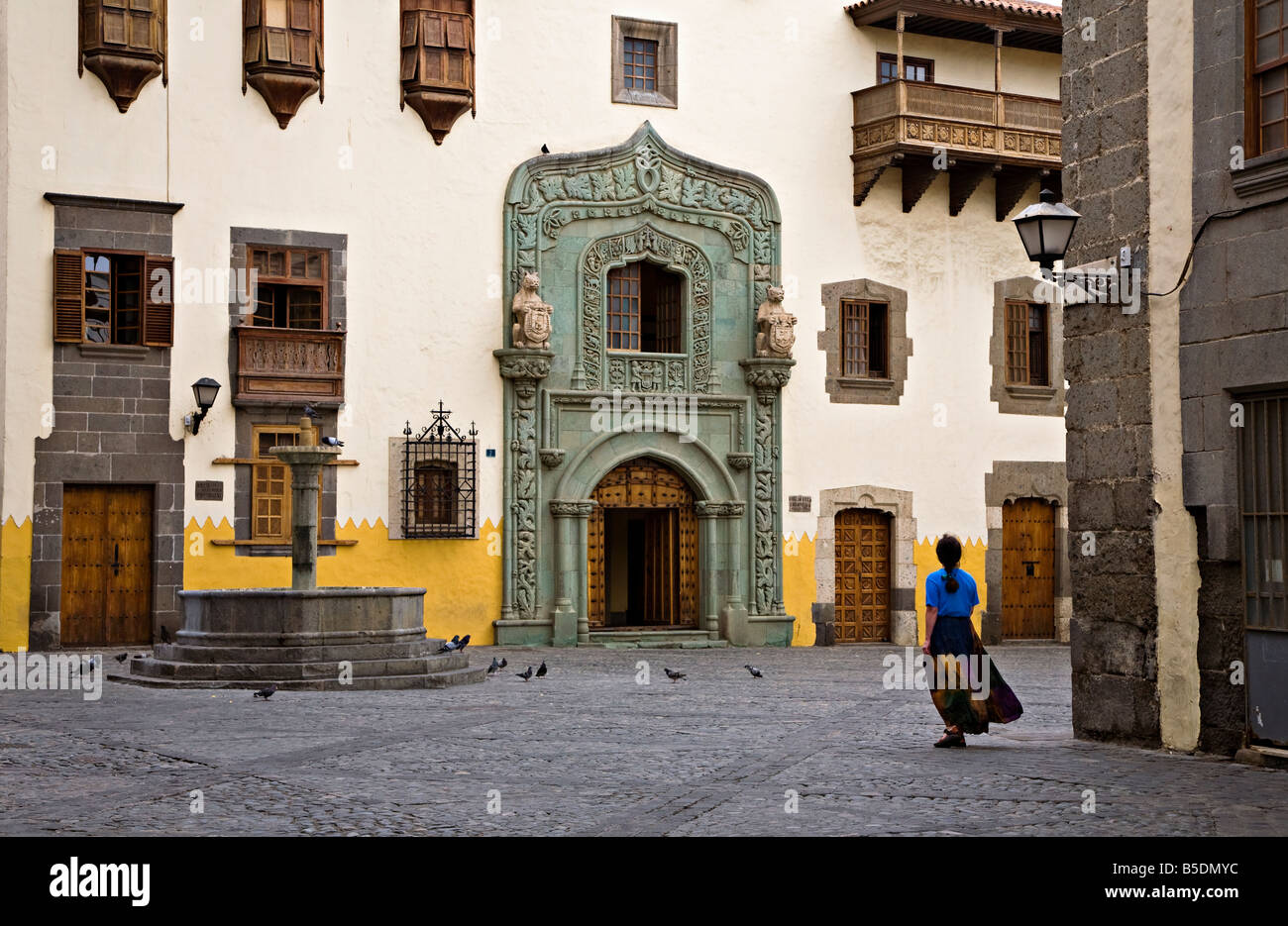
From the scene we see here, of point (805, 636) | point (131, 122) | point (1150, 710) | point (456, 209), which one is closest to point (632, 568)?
point (805, 636)

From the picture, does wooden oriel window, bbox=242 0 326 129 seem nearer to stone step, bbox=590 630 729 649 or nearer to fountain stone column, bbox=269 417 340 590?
fountain stone column, bbox=269 417 340 590

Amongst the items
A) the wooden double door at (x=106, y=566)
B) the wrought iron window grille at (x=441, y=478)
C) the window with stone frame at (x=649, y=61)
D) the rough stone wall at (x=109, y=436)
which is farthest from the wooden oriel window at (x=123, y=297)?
the window with stone frame at (x=649, y=61)

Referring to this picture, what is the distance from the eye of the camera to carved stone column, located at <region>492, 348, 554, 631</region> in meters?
24.8

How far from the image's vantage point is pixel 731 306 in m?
26.6

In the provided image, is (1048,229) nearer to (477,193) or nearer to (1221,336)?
(1221,336)

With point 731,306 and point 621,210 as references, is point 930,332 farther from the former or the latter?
point 621,210

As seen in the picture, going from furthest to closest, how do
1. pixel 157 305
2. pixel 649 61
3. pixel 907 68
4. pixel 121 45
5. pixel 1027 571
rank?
pixel 1027 571, pixel 907 68, pixel 649 61, pixel 157 305, pixel 121 45

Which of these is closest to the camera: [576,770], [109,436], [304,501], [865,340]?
[576,770]

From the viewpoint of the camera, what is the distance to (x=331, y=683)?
17266 millimetres

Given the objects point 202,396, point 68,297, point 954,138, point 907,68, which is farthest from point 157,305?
point 907,68

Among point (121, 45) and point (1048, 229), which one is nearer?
point (1048, 229)

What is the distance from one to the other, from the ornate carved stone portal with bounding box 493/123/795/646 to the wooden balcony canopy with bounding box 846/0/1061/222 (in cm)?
205

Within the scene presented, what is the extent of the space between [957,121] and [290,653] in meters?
14.4

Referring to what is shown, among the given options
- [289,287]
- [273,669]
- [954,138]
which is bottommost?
[273,669]
